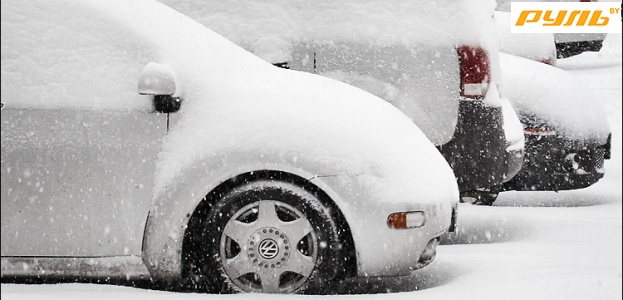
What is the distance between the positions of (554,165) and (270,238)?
140 inches

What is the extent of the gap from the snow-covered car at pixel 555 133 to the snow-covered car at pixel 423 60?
99 centimetres

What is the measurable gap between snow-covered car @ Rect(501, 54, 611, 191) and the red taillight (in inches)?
59.4

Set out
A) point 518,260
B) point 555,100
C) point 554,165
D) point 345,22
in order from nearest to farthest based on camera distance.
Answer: point 518,260 → point 345,22 → point 554,165 → point 555,100

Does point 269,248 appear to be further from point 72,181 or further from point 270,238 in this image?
point 72,181

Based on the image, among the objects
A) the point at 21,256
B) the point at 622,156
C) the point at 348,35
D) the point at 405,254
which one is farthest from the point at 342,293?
the point at 622,156

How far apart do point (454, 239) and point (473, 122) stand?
3.06 feet

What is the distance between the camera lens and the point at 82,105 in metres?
4.64

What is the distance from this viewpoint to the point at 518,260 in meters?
5.47

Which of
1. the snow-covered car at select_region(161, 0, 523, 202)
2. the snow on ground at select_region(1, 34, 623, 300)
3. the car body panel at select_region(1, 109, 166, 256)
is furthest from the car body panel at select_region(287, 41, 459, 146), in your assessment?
the car body panel at select_region(1, 109, 166, 256)

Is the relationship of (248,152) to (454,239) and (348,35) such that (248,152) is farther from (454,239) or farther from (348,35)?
(454,239)

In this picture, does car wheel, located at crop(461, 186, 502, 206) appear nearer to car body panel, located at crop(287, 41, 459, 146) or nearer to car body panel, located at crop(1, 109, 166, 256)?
car body panel, located at crop(287, 41, 459, 146)

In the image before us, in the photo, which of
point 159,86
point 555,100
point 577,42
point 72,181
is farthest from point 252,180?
point 577,42

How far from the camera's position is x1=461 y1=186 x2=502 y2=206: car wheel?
7.32 meters

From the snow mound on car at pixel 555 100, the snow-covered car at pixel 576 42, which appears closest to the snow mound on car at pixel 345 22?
the snow mound on car at pixel 555 100
